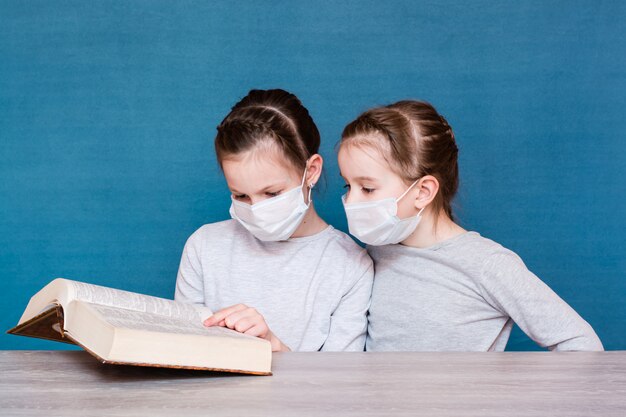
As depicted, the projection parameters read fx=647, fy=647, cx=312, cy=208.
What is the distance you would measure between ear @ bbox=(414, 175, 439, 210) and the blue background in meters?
0.50

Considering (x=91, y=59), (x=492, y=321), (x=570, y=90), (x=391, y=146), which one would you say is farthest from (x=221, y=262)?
(x=570, y=90)

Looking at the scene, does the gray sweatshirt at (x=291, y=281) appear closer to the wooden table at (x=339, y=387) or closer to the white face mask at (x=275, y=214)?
the white face mask at (x=275, y=214)

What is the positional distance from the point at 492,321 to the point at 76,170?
1136mm

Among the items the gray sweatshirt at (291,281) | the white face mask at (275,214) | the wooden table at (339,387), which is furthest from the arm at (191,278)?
the wooden table at (339,387)

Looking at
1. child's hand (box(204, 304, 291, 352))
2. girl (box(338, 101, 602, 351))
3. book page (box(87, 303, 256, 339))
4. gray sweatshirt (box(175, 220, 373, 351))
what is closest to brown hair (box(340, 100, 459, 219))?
girl (box(338, 101, 602, 351))

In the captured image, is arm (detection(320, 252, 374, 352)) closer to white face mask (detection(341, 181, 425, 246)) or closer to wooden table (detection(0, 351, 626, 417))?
white face mask (detection(341, 181, 425, 246))

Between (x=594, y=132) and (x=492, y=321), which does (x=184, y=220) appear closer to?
(x=492, y=321)

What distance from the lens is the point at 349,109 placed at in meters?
1.67

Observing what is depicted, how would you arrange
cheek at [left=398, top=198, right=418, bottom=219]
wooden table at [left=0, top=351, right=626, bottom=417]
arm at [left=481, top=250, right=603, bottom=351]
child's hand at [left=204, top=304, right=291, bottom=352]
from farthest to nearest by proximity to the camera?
cheek at [left=398, top=198, right=418, bottom=219] → arm at [left=481, top=250, right=603, bottom=351] → child's hand at [left=204, top=304, right=291, bottom=352] → wooden table at [left=0, top=351, right=626, bottom=417]

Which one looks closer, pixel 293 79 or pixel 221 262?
pixel 221 262

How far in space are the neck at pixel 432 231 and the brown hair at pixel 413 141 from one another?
0.06ft

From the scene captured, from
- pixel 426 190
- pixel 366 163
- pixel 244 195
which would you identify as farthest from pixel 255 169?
pixel 426 190

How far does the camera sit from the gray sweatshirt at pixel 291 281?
1234 mm

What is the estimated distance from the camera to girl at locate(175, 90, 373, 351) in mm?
1188
